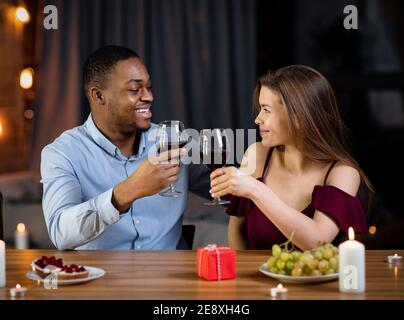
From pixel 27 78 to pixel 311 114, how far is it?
286 cm

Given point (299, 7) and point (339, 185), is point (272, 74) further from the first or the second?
point (299, 7)

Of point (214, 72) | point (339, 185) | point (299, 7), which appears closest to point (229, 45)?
point (214, 72)

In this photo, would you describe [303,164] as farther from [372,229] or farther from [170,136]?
[372,229]

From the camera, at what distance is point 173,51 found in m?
4.54

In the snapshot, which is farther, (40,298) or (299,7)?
(299,7)

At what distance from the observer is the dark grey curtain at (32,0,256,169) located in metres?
4.53

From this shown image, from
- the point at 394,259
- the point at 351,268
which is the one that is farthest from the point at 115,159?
the point at 351,268

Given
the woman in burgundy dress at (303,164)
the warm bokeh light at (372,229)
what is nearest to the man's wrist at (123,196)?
the woman in burgundy dress at (303,164)

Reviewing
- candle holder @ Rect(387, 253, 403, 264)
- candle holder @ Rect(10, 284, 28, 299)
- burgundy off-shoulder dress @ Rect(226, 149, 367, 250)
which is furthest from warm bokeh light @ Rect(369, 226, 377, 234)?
candle holder @ Rect(10, 284, 28, 299)

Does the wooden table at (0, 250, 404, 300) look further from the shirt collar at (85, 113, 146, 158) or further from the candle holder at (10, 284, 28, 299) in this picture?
the shirt collar at (85, 113, 146, 158)

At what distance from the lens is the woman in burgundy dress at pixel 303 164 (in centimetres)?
225

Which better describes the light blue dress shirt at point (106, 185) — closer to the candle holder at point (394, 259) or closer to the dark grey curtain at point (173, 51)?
the candle holder at point (394, 259)

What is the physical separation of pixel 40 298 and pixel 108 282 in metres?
0.20

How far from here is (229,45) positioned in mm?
4547
